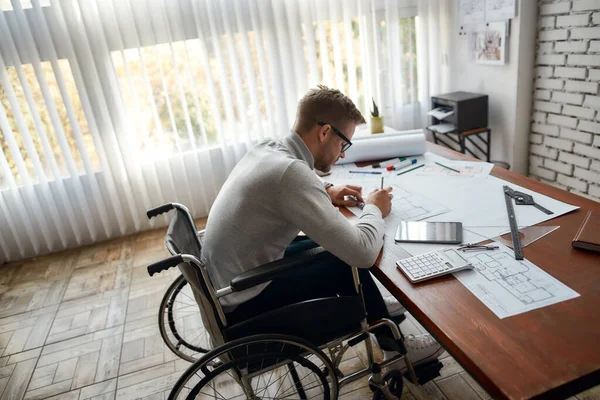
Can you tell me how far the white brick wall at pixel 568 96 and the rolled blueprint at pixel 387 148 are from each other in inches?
50.2

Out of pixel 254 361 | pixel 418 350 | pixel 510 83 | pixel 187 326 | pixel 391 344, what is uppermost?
pixel 510 83

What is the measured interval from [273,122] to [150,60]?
946 millimetres

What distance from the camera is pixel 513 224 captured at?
1136mm

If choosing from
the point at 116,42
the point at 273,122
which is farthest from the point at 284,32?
the point at 116,42

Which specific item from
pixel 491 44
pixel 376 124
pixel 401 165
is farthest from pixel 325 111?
pixel 491 44

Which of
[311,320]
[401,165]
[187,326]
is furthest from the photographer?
[187,326]

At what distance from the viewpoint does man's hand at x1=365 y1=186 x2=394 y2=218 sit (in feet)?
4.33

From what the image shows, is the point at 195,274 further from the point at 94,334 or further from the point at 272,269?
the point at 94,334

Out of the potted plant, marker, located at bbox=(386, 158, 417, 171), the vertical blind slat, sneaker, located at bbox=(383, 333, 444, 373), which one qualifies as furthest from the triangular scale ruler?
the vertical blind slat

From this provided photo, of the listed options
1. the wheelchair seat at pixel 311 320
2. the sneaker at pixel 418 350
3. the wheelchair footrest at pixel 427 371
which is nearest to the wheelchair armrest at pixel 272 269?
the wheelchair seat at pixel 311 320

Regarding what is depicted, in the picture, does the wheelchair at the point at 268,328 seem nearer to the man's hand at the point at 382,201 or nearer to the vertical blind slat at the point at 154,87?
the man's hand at the point at 382,201

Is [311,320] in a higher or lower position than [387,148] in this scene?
lower

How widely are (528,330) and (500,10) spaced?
2593 millimetres

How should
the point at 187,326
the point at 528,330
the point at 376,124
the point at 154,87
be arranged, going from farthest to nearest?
the point at 154,87 → the point at 376,124 → the point at 187,326 → the point at 528,330
